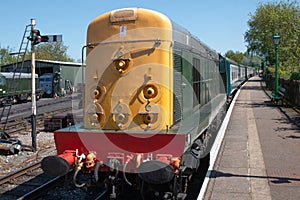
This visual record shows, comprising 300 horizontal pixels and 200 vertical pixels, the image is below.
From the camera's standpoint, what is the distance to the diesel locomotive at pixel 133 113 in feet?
18.2

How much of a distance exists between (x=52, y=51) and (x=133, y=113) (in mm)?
69396

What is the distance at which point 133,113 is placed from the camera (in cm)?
619

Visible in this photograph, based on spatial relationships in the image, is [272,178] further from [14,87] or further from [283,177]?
[14,87]

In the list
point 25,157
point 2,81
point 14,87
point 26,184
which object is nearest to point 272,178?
point 26,184

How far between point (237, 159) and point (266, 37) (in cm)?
3393

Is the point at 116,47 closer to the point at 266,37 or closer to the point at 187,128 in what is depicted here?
the point at 187,128

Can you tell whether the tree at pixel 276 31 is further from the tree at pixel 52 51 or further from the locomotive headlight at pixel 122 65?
the tree at pixel 52 51

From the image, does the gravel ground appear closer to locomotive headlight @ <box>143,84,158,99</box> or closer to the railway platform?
locomotive headlight @ <box>143,84,158,99</box>

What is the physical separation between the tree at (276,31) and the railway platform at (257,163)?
15.6 m

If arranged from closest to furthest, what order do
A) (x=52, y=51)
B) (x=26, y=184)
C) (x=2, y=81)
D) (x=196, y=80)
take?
(x=26, y=184) < (x=196, y=80) < (x=2, y=81) < (x=52, y=51)

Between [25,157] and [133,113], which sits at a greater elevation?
[133,113]

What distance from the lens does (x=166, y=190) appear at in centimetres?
609

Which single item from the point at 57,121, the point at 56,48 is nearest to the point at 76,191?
the point at 57,121

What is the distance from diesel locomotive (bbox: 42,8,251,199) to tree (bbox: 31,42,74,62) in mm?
63444
